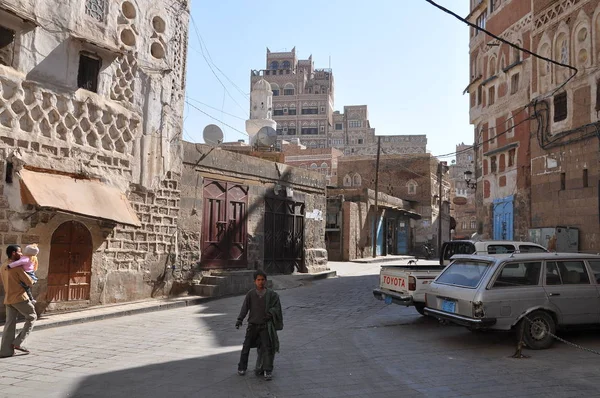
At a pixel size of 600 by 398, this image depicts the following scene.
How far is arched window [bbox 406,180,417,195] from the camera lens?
142 ft

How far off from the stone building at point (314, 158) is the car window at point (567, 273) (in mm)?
48478

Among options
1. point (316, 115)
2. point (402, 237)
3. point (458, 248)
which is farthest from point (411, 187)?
point (316, 115)

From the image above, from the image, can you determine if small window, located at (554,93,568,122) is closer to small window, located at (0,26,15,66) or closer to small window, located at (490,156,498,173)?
small window, located at (490,156,498,173)

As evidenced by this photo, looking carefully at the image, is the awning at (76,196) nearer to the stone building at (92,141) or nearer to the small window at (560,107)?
the stone building at (92,141)

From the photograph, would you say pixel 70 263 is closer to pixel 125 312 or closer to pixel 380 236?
pixel 125 312

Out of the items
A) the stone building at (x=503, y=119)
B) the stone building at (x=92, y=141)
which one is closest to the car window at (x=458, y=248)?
the stone building at (x=92, y=141)

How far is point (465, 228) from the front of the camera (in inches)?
2783

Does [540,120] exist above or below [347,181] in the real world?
below

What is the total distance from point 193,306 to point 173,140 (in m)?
4.48

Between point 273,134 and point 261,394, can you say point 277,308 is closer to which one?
point 261,394

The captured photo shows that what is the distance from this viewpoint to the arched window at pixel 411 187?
1705 inches

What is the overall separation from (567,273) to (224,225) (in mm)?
9944

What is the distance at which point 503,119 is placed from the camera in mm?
23828

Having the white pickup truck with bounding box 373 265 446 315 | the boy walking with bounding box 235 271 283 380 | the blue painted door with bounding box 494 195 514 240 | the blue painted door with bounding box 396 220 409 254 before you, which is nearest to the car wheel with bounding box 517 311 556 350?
the white pickup truck with bounding box 373 265 446 315
